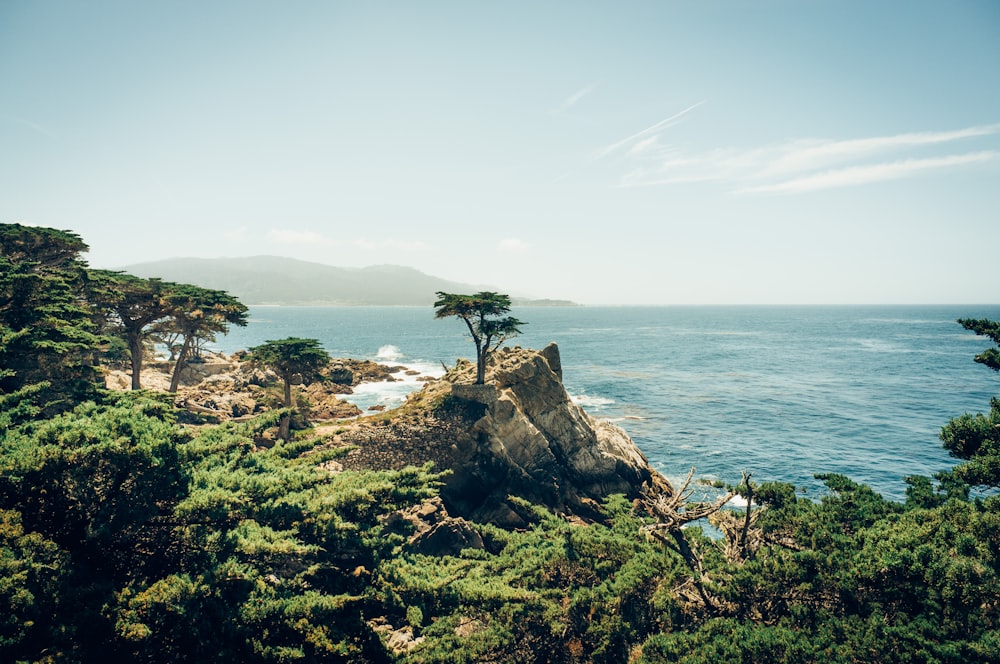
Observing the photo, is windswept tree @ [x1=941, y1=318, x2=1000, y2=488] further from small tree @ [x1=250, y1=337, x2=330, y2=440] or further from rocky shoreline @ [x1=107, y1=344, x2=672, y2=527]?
small tree @ [x1=250, y1=337, x2=330, y2=440]

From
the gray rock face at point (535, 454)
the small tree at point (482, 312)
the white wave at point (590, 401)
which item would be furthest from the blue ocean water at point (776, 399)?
the gray rock face at point (535, 454)

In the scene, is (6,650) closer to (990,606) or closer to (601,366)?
(990,606)

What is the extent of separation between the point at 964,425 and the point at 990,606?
6.71 m

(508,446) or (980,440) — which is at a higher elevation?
(980,440)

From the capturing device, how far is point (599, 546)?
16.7m

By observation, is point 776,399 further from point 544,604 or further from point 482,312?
point 544,604

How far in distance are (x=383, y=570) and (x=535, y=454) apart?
16.2 metres

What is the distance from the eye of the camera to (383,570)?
48.9 feet

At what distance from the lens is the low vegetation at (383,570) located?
10.4 meters

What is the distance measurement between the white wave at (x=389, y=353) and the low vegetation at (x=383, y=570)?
7744 cm

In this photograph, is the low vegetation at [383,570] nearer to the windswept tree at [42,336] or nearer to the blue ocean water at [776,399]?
the windswept tree at [42,336]

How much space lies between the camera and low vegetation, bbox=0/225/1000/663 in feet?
34.0

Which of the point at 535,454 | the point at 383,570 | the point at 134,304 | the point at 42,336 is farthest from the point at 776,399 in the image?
the point at 134,304

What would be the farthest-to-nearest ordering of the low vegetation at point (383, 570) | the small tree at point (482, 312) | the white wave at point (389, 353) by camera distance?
the white wave at point (389, 353), the small tree at point (482, 312), the low vegetation at point (383, 570)
